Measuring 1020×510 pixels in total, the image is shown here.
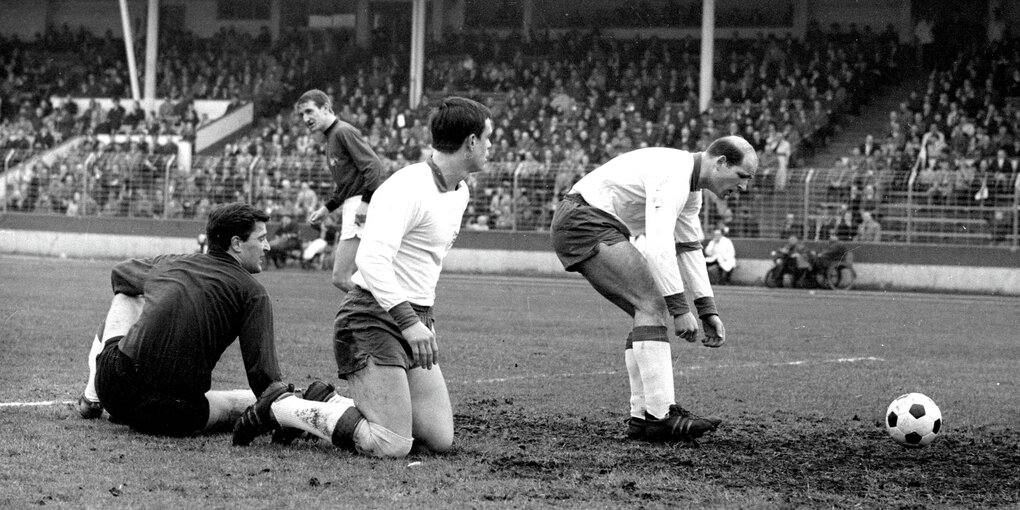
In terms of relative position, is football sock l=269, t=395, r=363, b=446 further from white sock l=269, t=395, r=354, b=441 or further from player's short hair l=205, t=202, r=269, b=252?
player's short hair l=205, t=202, r=269, b=252

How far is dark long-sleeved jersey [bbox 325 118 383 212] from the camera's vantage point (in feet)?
35.3

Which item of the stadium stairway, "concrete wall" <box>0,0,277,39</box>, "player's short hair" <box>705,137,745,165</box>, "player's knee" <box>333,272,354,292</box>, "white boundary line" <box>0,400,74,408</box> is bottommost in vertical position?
"white boundary line" <box>0,400,74,408</box>

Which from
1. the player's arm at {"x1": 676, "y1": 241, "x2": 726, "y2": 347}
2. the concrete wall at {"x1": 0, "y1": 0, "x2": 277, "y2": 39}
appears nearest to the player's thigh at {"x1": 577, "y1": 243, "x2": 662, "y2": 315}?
the player's arm at {"x1": 676, "y1": 241, "x2": 726, "y2": 347}

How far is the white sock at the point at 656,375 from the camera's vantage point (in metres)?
6.96

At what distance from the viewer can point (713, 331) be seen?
7.21m

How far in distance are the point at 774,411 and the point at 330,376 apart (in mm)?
3212

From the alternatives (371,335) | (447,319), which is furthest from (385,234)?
(447,319)

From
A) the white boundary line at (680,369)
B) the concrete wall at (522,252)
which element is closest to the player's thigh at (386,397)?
the white boundary line at (680,369)

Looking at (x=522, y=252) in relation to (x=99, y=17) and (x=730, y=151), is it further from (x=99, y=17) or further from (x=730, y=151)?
(x=99, y=17)

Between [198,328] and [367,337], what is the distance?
0.84m

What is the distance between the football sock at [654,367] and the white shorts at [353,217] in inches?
164

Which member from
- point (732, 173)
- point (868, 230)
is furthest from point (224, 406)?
point (868, 230)

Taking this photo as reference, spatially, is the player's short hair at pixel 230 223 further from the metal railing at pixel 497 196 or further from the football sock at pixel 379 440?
the metal railing at pixel 497 196

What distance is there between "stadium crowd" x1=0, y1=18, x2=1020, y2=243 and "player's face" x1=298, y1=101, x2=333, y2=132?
59.9ft
